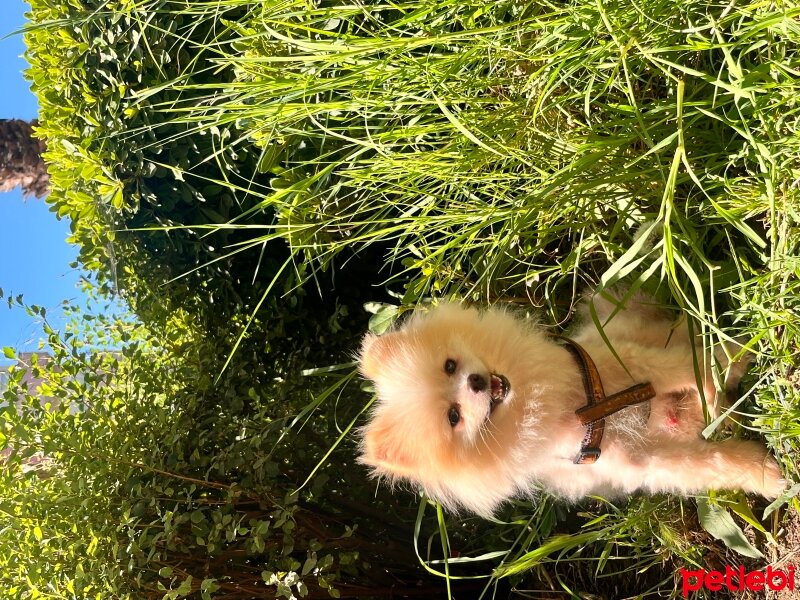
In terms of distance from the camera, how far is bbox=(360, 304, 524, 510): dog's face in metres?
1.16

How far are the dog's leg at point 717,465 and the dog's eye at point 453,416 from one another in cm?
45

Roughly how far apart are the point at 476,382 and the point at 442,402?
0.26 ft

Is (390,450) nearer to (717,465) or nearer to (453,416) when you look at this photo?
(453,416)

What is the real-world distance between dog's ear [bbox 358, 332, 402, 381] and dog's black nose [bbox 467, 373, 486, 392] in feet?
0.55

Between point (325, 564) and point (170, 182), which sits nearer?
point (325, 564)

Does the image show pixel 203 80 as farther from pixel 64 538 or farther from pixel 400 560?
pixel 400 560

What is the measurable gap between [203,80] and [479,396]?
4.24ft

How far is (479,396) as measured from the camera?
113 centimetres

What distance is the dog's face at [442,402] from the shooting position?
116cm

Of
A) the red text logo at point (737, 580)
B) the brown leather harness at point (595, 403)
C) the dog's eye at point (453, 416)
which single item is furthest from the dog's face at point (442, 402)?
the red text logo at point (737, 580)

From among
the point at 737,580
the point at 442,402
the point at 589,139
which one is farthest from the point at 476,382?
the point at 737,580

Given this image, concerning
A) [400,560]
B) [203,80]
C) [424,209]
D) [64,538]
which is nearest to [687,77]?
[424,209]

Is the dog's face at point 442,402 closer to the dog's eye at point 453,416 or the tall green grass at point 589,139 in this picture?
the dog's eye at point 453,416

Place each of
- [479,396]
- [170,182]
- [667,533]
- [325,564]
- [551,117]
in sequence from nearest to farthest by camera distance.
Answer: [479,396] → [551,117] → [667,533] → [325,564] → [170,182]
